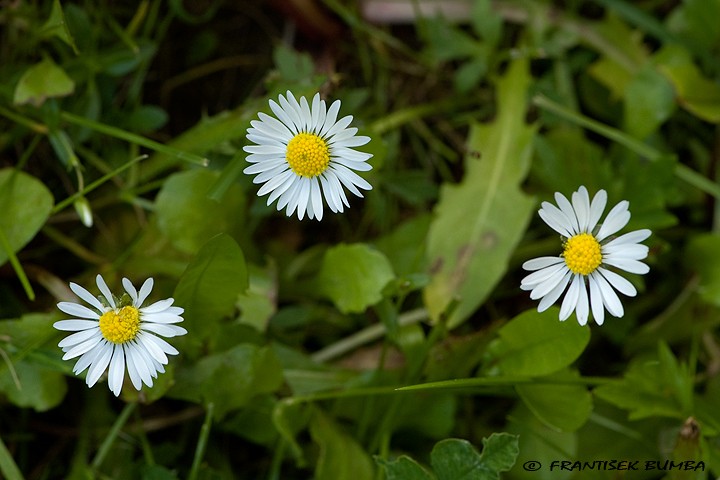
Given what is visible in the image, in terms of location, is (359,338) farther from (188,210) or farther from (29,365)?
(29,365)

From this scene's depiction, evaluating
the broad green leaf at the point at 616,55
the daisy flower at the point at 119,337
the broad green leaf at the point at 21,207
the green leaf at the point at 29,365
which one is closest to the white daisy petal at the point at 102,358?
the daisy flower at the point at 119,337

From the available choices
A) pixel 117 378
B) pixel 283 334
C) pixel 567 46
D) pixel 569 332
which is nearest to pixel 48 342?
pixel 117 378

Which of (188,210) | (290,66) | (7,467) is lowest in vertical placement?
(7,467)

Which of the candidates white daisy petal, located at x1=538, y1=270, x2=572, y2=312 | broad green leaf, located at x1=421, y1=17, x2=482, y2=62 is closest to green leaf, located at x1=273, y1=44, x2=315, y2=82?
broad green leaf, located at x1=421, y1=17, x2=482, y2=62

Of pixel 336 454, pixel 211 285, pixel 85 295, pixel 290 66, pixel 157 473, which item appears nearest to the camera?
pixel 85 295

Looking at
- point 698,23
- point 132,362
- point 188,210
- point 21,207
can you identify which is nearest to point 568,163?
point 698,23

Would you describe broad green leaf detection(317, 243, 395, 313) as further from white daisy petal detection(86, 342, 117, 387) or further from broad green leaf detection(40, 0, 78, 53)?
broad green leaf detection(40, 0, 78, 53)
